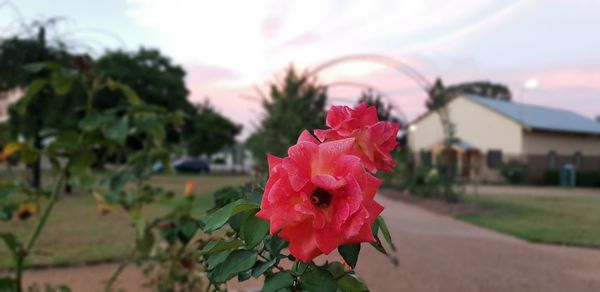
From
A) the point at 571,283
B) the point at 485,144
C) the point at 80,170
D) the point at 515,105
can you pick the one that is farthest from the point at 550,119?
the point at 80,170

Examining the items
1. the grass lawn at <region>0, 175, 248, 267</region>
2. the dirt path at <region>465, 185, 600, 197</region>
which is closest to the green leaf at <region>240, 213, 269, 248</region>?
the grass lawn at <region>0, 175, 248, 267</region>

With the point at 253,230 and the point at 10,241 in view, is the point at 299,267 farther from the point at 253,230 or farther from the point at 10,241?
the point at 10,241

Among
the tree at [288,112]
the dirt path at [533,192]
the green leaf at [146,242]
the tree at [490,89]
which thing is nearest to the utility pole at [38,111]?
the tree at [288,112]

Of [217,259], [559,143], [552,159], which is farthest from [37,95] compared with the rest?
[559,143]

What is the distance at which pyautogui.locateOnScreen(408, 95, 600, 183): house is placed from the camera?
87.9ft

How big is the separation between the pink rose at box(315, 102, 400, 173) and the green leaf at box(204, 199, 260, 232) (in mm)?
170

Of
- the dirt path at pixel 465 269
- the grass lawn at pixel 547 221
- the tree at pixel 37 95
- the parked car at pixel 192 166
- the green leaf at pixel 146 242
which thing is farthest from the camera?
the parked car at pixel 192 166

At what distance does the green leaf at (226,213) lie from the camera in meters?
0.77

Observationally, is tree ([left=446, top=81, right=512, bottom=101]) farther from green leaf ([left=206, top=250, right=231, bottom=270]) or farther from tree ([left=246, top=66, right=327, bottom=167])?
green leaf ([left=206, top=250, right=231, bottom=270])

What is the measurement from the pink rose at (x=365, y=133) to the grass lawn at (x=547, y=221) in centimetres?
787

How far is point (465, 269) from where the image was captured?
573 centimetres

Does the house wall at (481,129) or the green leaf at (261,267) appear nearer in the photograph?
the green leaf at (261,267)

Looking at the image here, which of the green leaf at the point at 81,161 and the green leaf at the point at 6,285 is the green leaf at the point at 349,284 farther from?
the green leaf at the point at 81,161

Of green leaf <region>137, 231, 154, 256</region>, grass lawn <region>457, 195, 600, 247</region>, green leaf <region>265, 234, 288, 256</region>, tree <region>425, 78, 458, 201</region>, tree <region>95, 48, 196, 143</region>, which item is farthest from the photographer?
tree <region>95, 48, 196, 143</region>
